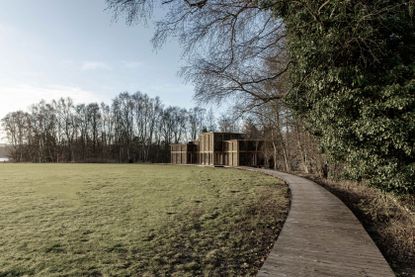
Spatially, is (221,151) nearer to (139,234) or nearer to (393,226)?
(393,226)

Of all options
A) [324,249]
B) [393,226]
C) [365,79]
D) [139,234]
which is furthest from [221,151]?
[324,249]

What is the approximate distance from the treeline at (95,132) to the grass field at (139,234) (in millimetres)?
50994

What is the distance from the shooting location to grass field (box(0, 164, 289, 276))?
15.8ft

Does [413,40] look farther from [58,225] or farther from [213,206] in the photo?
[58,225]

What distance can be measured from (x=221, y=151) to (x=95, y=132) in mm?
33673

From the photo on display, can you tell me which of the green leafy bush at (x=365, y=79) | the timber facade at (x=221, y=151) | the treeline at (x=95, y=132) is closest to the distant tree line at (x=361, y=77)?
the green leafy bush at (x=365, y=79)

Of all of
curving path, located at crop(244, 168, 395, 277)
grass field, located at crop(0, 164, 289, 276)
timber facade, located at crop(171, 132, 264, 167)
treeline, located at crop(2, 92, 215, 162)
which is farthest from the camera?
treeline, located at crop(2, 92, 215, 162)

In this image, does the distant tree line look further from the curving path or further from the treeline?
the treeline

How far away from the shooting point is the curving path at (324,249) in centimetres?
421

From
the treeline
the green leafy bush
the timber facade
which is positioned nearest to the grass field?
the green leafy bush

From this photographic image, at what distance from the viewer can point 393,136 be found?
18.6 feet

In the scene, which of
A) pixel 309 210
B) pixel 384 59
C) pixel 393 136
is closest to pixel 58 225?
pixel 309 210

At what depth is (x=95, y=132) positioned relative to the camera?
206 ft

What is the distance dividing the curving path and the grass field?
381 mm
